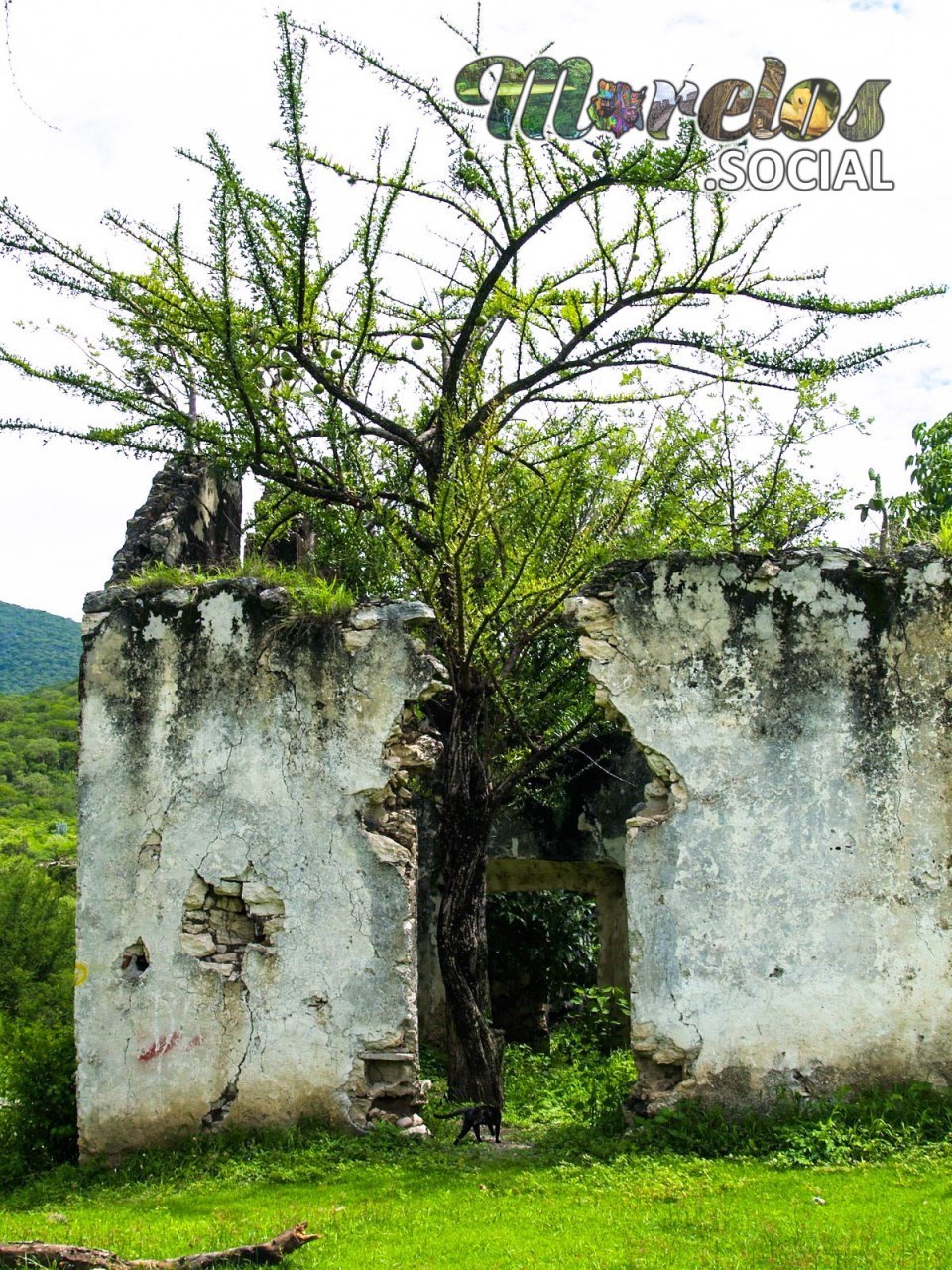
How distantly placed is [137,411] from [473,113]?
11.1ft

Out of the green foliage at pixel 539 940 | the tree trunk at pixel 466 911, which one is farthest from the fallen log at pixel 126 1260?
the green foliage at pixel 539 940

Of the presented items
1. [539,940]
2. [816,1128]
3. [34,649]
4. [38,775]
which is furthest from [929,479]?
[34,649]

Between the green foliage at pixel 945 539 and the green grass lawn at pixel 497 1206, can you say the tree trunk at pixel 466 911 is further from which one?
the green foliage at pixel 945 539

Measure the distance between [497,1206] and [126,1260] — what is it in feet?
5.73

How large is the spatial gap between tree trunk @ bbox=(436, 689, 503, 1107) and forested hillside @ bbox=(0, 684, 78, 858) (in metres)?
14.0

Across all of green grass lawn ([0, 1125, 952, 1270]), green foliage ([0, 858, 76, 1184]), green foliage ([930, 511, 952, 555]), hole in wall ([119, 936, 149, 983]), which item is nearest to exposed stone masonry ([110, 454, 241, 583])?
hole in wall ([119, 936, 149, 983])

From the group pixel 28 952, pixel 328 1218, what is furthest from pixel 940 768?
pixel 28 952

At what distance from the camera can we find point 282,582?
7941 millimetres

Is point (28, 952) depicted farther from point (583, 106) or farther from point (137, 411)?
point (583, 106)

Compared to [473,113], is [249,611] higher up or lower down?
lower down

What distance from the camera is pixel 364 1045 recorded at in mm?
7266

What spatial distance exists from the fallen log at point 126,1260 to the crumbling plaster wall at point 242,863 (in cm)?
216

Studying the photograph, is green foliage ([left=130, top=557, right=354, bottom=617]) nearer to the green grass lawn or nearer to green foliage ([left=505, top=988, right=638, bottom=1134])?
the green grass lawn

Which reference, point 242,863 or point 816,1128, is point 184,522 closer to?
point 242,863
